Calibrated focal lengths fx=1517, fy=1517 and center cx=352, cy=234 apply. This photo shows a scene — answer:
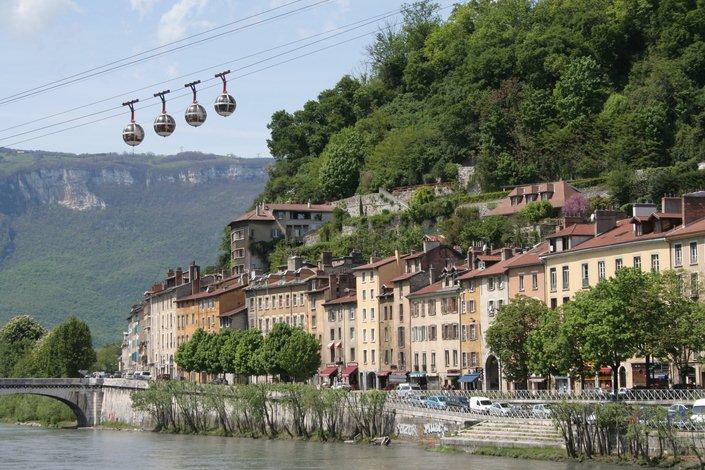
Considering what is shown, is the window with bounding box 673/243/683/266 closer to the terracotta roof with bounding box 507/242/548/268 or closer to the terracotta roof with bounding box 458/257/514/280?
the terracotta roof with bounding box 507/242/548/268

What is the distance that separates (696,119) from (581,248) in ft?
155

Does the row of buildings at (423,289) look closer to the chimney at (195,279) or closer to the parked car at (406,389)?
the chimney at (195,279)

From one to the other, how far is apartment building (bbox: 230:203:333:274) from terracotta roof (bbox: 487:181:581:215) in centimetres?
2936

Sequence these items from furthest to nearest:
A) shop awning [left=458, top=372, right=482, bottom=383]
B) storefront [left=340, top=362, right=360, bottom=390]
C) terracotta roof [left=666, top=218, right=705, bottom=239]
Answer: storefront [left=340, top=362, right=360, bottom=390]
shop awning [left=458, top=372, right=482, bottom=383]
terracotta roof [left=666, top=218, right=705, bottom=239]

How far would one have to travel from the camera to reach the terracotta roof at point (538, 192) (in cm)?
12356

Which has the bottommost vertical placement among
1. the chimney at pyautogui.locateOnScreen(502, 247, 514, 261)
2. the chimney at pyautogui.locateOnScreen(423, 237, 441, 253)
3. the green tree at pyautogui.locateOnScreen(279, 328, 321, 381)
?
the green tree at pyautogui.locateOnScreen(279, 328, 321, 381)

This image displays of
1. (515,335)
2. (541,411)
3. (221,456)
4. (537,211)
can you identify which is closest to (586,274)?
(515,335)

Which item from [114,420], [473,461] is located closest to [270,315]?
[114,420]

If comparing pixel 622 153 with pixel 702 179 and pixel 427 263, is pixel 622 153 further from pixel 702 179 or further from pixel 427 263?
pixel 427 263

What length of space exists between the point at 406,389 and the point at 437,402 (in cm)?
1463

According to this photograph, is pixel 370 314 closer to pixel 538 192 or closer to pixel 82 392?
pixel 538 192

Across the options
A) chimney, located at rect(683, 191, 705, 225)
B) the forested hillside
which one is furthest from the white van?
the forested hillside

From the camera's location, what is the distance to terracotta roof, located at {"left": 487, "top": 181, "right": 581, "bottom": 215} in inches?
4865

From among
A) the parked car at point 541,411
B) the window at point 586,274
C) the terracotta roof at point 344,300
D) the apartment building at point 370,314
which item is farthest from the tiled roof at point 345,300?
the parked car at point 541,411
